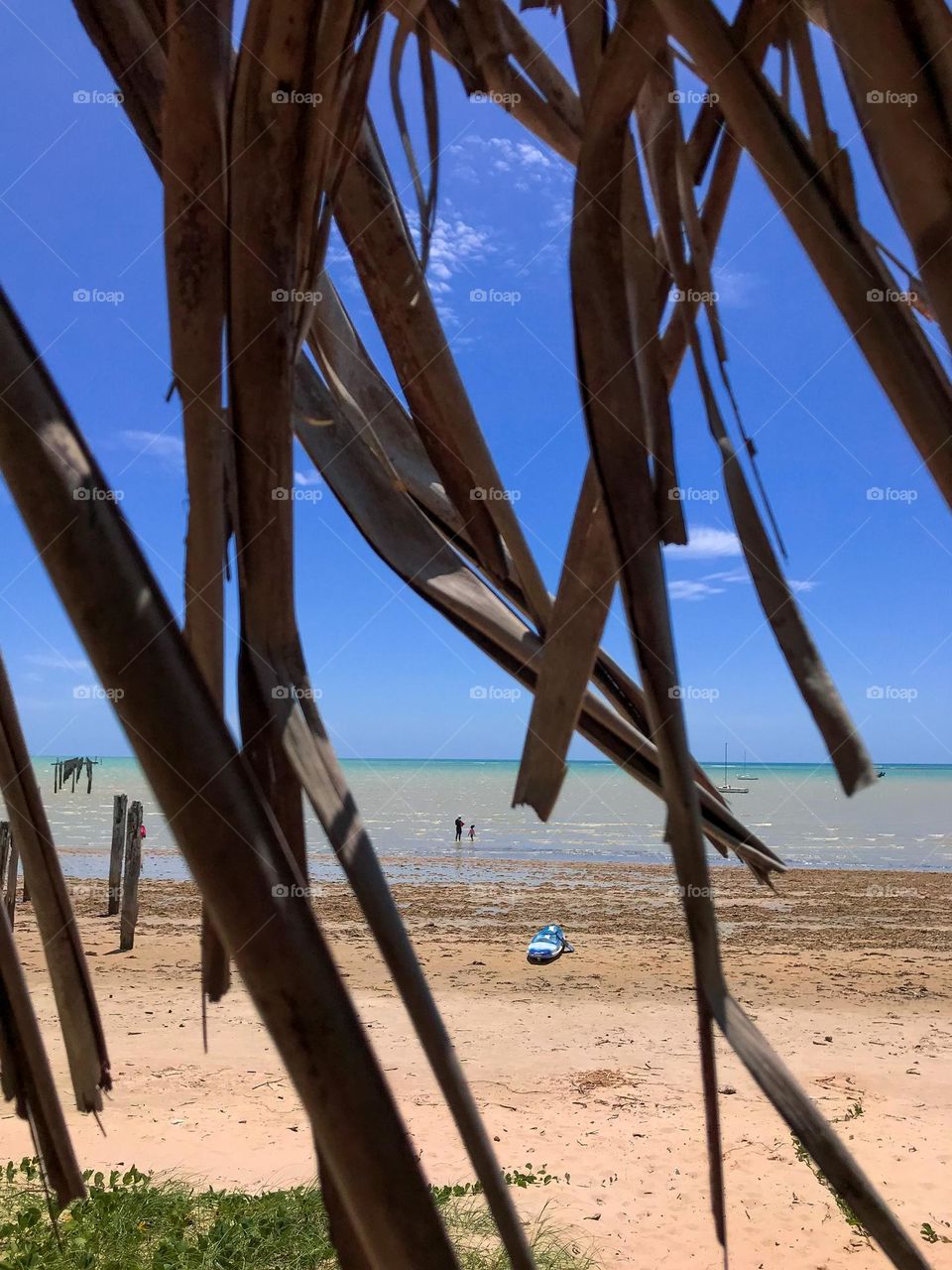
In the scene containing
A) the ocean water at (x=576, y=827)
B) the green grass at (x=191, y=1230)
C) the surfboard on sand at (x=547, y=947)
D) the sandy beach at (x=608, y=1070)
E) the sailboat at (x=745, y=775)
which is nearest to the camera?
the green grass at (x=191, y=1230)

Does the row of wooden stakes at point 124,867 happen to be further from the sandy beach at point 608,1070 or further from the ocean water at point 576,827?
the ocean water at point 576,827

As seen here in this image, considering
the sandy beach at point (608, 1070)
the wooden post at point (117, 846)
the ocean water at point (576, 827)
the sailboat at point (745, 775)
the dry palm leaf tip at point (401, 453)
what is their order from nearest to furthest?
1. the dry palm leaf tip at point (401, 453)
2. the sandy beach at point (608, 1070)
3. the wooden post at point (117, 846)
4. the ocean water at point (576, 827)
5. the sailboat at point (745, 775)

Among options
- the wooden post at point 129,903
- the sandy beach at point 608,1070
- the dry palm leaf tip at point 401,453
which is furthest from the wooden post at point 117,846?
the dry palm leaf tip at point 401,453

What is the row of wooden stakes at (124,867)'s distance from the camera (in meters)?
12.1

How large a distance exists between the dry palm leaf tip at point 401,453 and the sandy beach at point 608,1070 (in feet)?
14.6

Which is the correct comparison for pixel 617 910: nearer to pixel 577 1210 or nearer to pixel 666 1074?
pixel 666 1074

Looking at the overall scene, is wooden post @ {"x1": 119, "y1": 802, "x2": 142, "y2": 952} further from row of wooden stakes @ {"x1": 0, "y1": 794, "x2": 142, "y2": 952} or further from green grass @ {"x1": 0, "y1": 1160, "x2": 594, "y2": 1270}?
green grass @ {"x1": 0, "y1": 1160, "x2": 594, "y2": 1270}

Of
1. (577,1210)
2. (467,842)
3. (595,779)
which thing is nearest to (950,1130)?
(577,1210)

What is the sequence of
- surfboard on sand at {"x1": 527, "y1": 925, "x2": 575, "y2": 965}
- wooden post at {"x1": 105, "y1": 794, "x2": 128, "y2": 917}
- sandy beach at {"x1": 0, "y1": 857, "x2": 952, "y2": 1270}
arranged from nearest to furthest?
sandy beach at {"x1": 0, "y1": 857, "x2": 952, "y2": 1270}, surfboard on sand at {"x1": 527, "y1": 925, "x2": 575, "y2": 965}, wooden post at {"x1": 105, "y1": 794, "x2": 128, "y2": 917}

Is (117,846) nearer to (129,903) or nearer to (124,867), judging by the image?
(124,867)

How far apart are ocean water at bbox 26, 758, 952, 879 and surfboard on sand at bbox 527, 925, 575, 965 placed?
2.29m

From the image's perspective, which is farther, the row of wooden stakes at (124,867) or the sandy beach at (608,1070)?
the row of wooden stakes at (124,867)

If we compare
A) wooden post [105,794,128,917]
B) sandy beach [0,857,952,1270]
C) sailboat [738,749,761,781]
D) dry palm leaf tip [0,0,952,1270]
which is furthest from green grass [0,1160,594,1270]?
sailboat [738,749,761,781]

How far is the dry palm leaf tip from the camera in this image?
47cm
